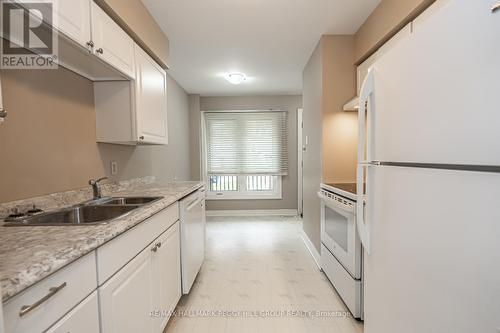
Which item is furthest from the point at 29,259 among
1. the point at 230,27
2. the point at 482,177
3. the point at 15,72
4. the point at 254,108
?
the point at 254,108

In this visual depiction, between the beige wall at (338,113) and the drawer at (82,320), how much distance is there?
2.12 metres

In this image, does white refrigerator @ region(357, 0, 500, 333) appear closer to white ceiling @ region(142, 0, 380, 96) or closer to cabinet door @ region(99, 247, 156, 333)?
cabinet door @ region(99, 247, 156, 333)

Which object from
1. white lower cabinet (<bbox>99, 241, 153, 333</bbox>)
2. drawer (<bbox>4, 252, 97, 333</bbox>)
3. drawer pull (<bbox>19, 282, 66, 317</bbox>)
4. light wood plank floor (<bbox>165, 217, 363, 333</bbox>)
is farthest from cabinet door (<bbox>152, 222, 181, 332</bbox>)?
drawer pull (<bbox>19, 282, 66, 317</bbox>)

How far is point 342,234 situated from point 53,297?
178 cm

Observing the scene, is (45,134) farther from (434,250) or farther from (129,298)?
(434,250)

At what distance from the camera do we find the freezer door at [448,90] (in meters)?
0.58

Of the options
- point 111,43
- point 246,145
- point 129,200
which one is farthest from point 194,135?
point 111,43

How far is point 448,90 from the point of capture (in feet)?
2.28

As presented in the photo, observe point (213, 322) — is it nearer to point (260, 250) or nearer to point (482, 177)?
point (260, 250)

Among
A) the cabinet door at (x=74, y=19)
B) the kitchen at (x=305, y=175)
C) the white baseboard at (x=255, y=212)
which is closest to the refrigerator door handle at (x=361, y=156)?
the kitchen at (x=305, y=175)

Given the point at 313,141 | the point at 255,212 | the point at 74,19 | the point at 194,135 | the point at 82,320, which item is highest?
the point at 74,19

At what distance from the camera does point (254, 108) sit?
4844 millimetres

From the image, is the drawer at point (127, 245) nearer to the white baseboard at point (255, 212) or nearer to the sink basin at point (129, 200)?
the sink basin at point (129, 200)

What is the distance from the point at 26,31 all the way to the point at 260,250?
2907mm
